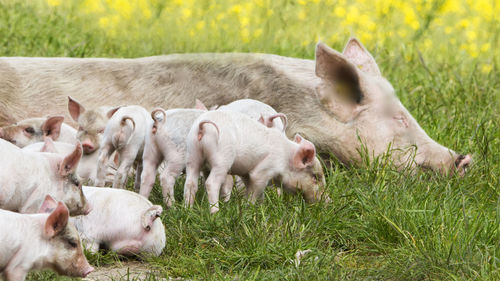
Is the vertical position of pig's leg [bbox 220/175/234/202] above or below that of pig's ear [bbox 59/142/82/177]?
below

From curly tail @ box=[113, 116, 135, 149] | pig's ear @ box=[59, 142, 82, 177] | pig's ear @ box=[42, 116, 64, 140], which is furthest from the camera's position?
pig's ear @ box=[42, 116, 64, 140]

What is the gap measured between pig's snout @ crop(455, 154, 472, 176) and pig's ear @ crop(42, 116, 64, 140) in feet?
8.18

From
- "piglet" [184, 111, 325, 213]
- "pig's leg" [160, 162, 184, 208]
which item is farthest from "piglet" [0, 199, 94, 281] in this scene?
"pig's leg" [160, 162, 184, 208]

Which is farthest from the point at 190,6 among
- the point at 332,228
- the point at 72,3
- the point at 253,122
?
the point at 332,228

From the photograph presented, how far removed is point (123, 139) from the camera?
489 centimetres

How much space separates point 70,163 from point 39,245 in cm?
80

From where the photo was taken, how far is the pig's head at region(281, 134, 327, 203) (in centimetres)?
476

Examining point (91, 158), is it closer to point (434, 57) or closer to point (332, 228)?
point (332, 228)

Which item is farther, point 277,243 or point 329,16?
point 329,16

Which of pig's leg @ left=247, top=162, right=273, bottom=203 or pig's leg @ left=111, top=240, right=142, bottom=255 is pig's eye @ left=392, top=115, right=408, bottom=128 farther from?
pig's leg @ left=111, top=240, right=142, bottom=255

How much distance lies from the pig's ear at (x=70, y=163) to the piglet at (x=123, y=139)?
32.9 inches

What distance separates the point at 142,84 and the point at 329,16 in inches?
153

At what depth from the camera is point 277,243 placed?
4016mm

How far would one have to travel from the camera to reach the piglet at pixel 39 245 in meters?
3.21
